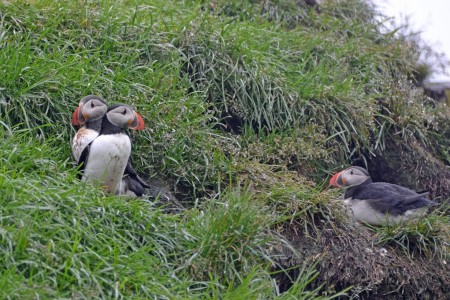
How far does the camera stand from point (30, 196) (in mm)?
5043

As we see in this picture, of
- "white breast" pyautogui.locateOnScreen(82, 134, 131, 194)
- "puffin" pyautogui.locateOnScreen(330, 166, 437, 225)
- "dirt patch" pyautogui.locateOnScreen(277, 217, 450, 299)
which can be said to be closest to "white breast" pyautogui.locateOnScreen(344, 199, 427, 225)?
"puffin" pyautogui.locateOnScreen(330, 166, 437, 225)

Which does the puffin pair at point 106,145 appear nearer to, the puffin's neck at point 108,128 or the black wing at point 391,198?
the puffin's neck at point 108,128

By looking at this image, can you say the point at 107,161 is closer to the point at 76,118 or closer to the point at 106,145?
the point at 106,145

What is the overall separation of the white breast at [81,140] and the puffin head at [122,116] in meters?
0.14

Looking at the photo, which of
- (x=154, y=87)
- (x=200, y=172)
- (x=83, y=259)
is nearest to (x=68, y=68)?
(x=154, y=87)

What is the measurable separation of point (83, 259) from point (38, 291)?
46 centimetres

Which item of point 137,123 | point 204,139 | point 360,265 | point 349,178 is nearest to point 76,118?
point 137,123

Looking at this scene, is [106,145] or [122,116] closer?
[106,145]

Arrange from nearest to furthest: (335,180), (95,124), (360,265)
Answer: (95,124)
(360,265)
(335,180)

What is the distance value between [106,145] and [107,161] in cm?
10

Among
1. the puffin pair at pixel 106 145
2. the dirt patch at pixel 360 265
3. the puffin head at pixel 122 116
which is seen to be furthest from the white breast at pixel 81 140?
the dirt patch at pixel 360 265

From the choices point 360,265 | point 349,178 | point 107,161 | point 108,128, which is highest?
point 108,128

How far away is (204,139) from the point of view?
671 centimetres

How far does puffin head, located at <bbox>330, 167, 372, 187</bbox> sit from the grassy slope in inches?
12.8
